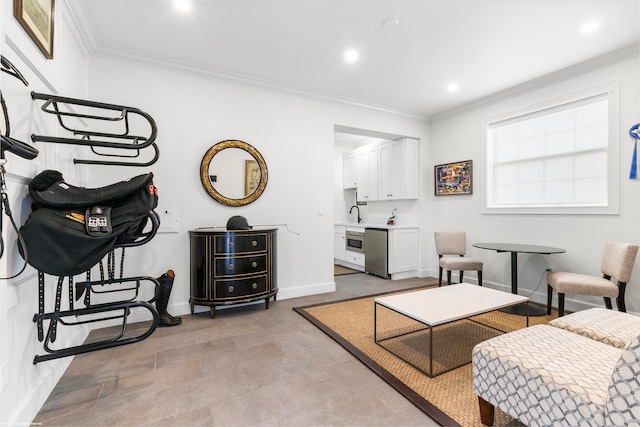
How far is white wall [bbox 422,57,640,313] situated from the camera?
291 centimetres

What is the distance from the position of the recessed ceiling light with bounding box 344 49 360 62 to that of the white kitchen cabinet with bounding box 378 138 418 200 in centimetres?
210

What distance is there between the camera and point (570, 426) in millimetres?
1121

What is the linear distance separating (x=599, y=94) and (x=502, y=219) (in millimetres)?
1671

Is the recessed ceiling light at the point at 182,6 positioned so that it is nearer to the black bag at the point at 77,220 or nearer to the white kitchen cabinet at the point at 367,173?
the black bag at the point at 77,220

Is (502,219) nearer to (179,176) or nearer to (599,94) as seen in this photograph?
(599,94)

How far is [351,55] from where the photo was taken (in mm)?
2982

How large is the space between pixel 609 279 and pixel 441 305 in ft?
6.55

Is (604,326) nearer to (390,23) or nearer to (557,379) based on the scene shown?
(557,379)

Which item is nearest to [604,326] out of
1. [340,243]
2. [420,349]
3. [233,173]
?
[420,349]

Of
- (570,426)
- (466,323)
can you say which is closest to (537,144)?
(466,323)

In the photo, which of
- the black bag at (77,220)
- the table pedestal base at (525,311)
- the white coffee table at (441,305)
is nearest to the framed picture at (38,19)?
the black bag at (77,220)

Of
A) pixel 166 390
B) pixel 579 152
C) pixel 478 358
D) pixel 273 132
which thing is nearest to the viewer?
pixel 478 358

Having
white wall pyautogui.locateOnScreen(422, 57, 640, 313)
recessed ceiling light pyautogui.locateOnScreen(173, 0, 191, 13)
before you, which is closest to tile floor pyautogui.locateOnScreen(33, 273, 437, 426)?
recessed ceiling light pyautogui.locateOnScreen(173, 0, 191, 13)

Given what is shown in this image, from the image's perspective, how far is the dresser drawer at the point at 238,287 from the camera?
297 cm
